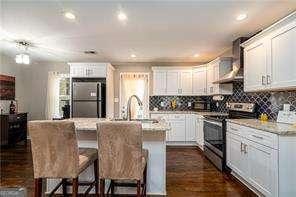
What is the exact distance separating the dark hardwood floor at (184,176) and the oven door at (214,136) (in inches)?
13.1

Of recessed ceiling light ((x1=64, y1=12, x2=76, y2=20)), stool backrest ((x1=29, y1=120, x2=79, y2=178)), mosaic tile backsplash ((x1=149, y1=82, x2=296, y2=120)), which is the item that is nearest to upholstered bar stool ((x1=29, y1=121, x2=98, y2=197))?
stool backrest ((x1=29, y1=120, x2=79, y2=178))

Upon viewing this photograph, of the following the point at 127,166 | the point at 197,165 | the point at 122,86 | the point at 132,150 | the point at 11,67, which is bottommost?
the point at 197,165

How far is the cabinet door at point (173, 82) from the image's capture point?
21.8 feet

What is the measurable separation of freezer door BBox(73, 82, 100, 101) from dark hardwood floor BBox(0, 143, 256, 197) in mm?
1710

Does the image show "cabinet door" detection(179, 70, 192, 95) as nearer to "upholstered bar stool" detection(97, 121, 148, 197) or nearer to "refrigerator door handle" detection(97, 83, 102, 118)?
"refrigerator door handle" detection(97, 83, 102, 118)

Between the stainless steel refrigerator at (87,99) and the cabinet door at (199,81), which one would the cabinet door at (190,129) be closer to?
the cabinet door at (199,81)

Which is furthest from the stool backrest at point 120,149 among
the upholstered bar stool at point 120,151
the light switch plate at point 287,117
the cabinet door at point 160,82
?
the cabinet door at point 160,82

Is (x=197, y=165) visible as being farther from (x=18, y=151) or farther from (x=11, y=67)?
(x=11, y=67)

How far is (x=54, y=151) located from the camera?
2279 mm

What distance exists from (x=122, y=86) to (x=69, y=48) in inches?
85.9

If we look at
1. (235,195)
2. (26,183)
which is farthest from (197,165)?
(26,183)

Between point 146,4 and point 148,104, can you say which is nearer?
point 146,4

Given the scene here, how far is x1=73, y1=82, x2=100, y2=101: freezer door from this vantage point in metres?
5.83

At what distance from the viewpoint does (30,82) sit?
7086 mm
